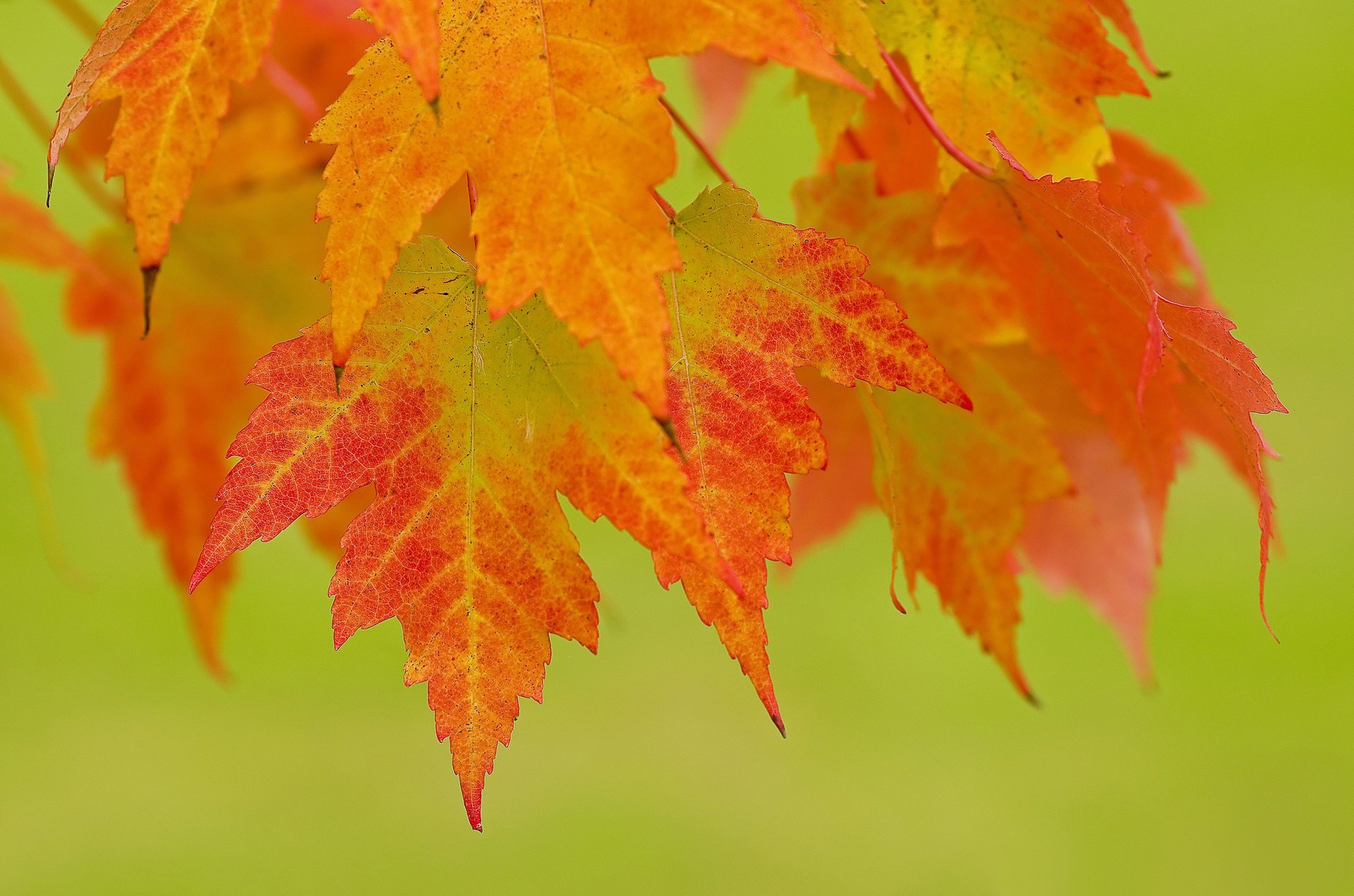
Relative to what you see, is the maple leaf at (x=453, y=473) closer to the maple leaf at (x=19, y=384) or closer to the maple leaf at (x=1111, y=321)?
the maple leaf at (x=1111, y=321)

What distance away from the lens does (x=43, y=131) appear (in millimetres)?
714

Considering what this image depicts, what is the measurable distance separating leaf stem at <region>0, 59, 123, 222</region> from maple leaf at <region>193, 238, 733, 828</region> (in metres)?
0.40

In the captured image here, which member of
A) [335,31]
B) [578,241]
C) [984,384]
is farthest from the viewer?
[335,31]

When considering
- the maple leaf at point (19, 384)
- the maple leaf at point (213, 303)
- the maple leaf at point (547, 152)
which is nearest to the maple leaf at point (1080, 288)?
the maple leaf at point (547, 152)

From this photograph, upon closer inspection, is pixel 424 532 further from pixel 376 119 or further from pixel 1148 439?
pixel 1148 439

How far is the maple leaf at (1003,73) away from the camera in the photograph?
1.42ft

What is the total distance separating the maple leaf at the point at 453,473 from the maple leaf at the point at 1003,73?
17 cm

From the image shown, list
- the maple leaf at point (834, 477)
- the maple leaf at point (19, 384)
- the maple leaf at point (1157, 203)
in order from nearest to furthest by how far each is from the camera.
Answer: the maple leaf at point (1157, 203), the maple leaf at point (834, 477), the maple leaf at point (19, 384)

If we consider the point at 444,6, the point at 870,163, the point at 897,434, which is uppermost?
the point at 444,6

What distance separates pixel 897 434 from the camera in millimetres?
527

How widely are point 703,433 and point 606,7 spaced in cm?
14

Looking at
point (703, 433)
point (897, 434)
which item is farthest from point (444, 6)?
point (897, 434)

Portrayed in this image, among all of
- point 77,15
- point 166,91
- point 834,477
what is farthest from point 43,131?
point 834,477

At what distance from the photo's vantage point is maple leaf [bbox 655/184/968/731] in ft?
1.20
